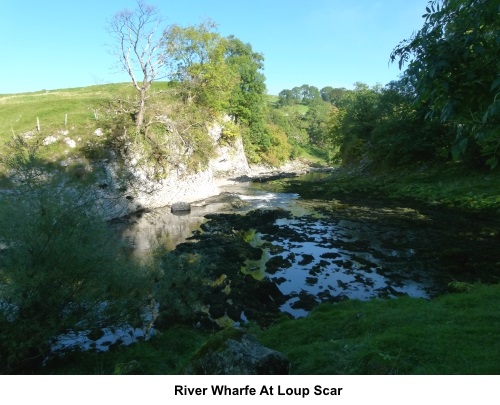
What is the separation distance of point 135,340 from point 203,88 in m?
41.7

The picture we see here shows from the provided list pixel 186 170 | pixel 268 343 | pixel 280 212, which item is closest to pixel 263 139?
pixel 186 170

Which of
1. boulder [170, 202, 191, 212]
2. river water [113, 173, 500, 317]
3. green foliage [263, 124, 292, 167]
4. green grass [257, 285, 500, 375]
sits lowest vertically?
river water [113, 173, 500, 317]

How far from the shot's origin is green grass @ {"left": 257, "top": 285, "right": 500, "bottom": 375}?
646 centimetres

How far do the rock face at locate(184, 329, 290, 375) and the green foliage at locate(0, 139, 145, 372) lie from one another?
547 centimetres

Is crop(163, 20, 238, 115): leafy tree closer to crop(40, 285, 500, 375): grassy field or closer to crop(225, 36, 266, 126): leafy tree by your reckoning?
crop(225, 36, 266, 126): leafy tree

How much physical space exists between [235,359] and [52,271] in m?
6.66

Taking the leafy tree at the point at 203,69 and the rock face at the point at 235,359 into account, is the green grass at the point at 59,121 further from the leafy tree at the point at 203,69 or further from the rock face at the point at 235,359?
the rock face at the point at 235,359

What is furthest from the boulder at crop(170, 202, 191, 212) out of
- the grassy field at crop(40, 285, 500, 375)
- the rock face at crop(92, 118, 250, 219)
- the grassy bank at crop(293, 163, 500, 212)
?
the grassy field at crop(40, 285, 500, 375)

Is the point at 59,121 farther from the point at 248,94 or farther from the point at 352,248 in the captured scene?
the point at 248,94

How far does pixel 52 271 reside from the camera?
979cm

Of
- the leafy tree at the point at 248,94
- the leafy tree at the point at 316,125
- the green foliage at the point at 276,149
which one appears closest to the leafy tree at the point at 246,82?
the leafy tree at the point at 248,94

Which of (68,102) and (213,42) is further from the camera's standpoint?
(213,42)

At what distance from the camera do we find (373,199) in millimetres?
38750
